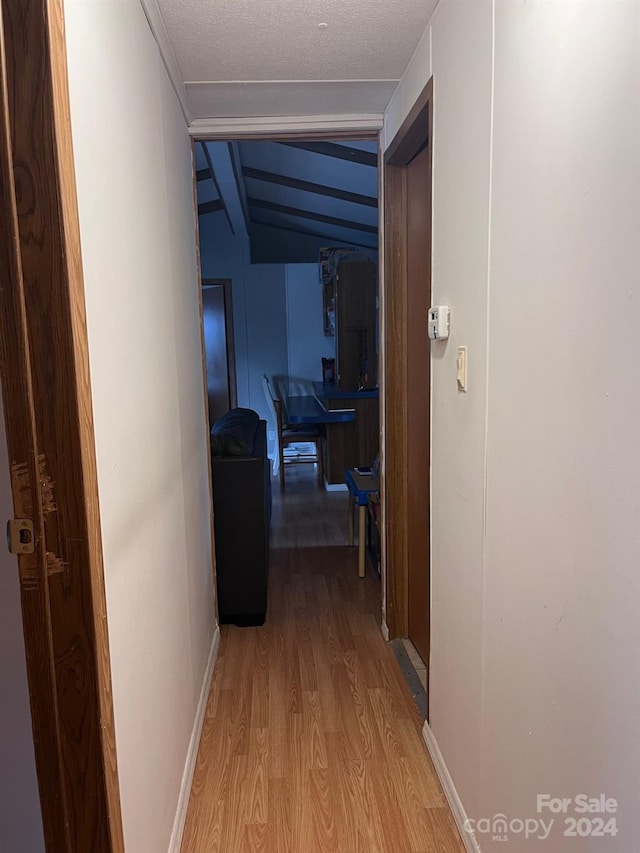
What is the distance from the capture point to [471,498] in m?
1.58

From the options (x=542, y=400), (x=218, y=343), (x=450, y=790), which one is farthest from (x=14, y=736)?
(x=218, y=343)

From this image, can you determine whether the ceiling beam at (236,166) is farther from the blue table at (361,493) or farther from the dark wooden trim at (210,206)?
the blue table at (361,493)

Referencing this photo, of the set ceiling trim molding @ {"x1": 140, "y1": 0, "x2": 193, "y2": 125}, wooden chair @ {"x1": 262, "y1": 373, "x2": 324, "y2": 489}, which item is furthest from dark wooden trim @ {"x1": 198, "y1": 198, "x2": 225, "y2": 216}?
ceiling trim molding @ {"x1": 140, "y1": 0, "x2": 193, "y2": 125}

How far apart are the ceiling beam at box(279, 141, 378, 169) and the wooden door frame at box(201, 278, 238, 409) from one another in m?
2.61

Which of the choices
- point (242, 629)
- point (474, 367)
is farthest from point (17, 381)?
point (242, 629)

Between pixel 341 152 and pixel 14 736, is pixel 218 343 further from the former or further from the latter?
pixel 14 736

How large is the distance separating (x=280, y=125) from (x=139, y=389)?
1.74 metres

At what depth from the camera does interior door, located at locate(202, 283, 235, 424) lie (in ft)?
23.1

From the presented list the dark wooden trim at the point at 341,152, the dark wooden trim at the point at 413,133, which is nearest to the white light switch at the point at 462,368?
the dark wooden trim at the point at 413,133

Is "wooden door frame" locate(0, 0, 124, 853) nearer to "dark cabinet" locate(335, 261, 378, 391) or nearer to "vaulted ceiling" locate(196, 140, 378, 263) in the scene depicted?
"vaulted ceiling" locate(196, 140, 378, 263)

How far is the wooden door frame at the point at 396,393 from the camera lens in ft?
8.53

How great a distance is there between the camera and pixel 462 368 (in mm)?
1618

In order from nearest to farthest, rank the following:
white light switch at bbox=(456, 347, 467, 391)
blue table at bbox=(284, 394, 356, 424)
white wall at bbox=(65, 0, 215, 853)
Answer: white wall at bbox=(65, 0, 215, 853)
white light switch at bbox=(456, 347, 467, 391)
blue table at bbox=(284, 394, 356, 424)

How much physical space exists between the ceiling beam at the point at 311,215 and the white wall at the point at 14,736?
5699mm
